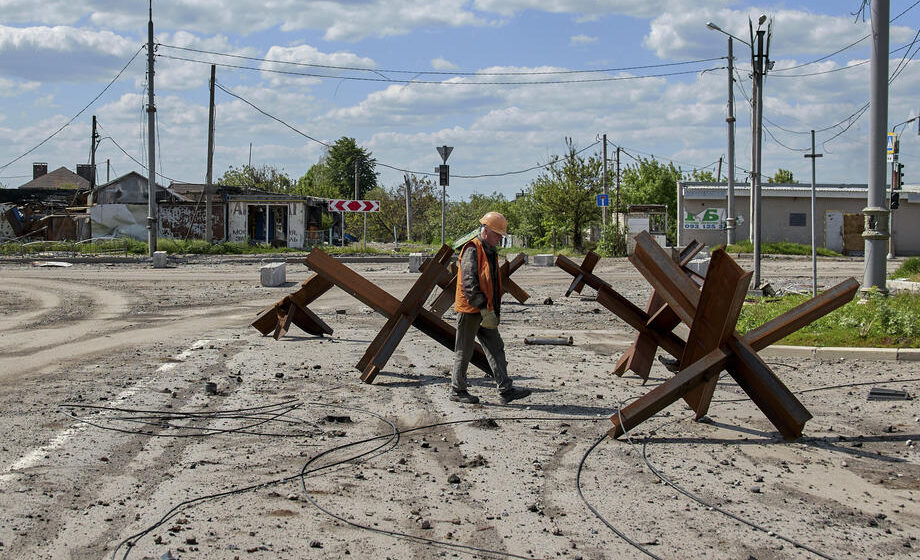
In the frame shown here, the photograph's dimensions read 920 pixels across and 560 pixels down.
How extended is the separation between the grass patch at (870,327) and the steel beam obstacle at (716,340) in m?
4.47

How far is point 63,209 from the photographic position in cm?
5556

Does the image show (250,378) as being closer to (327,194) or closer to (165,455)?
(165,455)

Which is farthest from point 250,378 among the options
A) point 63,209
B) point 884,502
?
point 63,209

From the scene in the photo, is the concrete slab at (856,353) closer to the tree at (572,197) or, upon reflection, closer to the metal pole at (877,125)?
the metal pole at (877,125)

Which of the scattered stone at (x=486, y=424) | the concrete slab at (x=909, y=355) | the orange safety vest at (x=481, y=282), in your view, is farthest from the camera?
the concrete slab at (x=909, y=355)

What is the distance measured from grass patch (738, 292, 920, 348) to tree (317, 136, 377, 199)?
80.4 m

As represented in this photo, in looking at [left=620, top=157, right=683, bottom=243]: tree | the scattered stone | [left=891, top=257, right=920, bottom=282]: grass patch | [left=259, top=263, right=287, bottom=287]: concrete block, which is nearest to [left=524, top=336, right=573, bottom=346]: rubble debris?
the scattered stone

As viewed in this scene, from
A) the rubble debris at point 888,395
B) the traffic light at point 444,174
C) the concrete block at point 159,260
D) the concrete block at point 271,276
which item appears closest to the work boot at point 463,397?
the rubble debris at point 888,395

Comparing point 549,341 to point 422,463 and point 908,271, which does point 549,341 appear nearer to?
point 422,463

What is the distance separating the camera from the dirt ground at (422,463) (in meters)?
4.70

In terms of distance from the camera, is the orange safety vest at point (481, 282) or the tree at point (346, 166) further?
the tree at point (346, 166)

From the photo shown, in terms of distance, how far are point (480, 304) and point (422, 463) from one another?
230 cm

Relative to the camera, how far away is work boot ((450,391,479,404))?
332 inches

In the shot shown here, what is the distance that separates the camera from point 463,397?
8477mm
